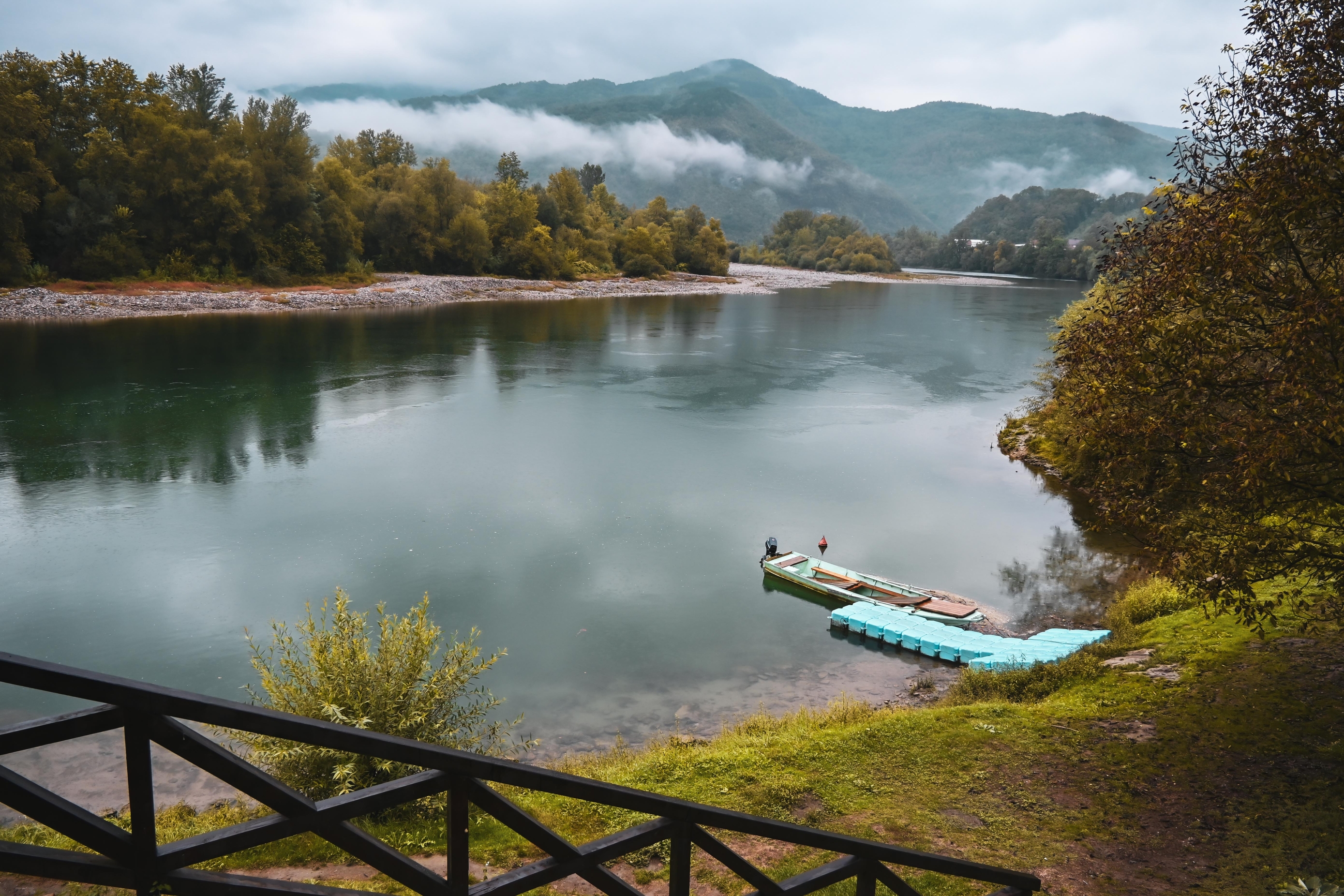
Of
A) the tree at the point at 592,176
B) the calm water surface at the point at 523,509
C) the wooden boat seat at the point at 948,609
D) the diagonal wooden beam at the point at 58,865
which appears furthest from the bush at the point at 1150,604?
the tree at the point at 592,176

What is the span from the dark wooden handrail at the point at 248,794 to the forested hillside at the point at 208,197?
8094 cm

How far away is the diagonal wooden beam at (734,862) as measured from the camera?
343cm

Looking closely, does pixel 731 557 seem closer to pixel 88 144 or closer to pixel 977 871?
pixel 977 871

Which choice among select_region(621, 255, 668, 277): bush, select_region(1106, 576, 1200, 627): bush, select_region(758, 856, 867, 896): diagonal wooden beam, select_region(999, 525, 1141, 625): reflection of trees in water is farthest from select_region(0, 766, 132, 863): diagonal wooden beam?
select_region(621, 255, 668, 277): bush

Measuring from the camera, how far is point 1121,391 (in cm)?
1099

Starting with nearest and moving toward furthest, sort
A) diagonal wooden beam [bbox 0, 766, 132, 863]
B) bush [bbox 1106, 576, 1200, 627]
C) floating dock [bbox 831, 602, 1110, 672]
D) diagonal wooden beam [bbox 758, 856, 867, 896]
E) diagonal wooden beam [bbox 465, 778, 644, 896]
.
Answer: diagonal wooden beam [bbox 0, 766, 132, 863], diagonal wooden beam [bbox 465, 778, 644, 896], diagonal wooden beam [bbox 758, 856, 867, 896], floating dock [bbox 831, 602, 1110, 672], bush [bbox 1106, 576, 1200, 627]

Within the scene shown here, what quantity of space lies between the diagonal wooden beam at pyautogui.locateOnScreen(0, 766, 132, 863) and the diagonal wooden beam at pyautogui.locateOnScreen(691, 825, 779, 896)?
1980mm

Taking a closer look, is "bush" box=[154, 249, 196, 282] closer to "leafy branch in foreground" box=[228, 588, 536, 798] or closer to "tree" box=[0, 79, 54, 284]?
"tree" box=[0, 79, 54, 284]

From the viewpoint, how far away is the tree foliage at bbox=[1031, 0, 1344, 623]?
30.3 feet

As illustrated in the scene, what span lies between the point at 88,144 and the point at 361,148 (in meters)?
48.1

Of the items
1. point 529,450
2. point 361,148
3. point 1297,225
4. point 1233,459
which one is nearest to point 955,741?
point 1233,459

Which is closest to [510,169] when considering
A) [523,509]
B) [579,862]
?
[523,509]

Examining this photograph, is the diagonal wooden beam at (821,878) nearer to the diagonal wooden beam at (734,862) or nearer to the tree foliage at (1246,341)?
the diagonal wooden beam at (734,862)

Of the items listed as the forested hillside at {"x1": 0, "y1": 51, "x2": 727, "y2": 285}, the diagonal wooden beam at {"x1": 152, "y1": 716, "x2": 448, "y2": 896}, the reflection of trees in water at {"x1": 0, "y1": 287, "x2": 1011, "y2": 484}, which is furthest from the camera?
the forested hillside at {"x1": 0, "y1": 51, "x2": 727, "y2": 285}
